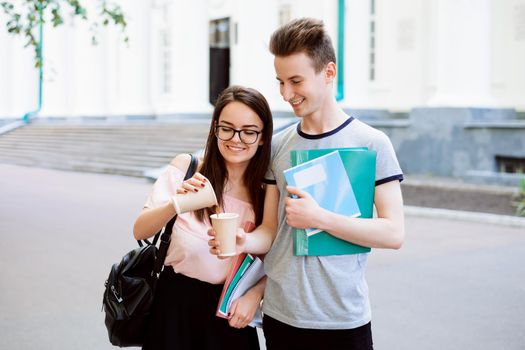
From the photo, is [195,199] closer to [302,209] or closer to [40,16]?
[302,209]

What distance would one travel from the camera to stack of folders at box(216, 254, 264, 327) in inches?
80.1

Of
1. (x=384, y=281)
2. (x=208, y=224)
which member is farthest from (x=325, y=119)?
(x=384, y=281)

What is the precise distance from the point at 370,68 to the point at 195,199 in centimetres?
1824

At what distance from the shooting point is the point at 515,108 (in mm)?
15344

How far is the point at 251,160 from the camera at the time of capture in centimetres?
208

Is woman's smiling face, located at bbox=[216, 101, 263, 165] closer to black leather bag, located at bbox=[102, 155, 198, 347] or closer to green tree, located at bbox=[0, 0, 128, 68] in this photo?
black leather bag, located at bbox=[102, 155, 198, 347]

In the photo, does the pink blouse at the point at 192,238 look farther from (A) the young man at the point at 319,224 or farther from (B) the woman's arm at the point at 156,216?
(A) the young man at the point at 319,224

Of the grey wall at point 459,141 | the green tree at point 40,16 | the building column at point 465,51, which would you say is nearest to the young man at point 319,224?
the green tree at point 40,16

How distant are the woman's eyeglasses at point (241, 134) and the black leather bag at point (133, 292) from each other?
221 millimetres

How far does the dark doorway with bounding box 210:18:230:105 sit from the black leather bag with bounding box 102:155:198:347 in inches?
909

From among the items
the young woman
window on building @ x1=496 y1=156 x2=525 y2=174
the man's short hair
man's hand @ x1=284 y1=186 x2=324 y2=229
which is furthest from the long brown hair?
window on building @ x1=496 y1=156 x2=525 y2=174

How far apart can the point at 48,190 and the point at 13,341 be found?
31.1 feet

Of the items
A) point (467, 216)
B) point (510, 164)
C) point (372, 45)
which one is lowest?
point (467, 216)

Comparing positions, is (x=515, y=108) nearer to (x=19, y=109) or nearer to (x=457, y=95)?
(x=457, y=95)
